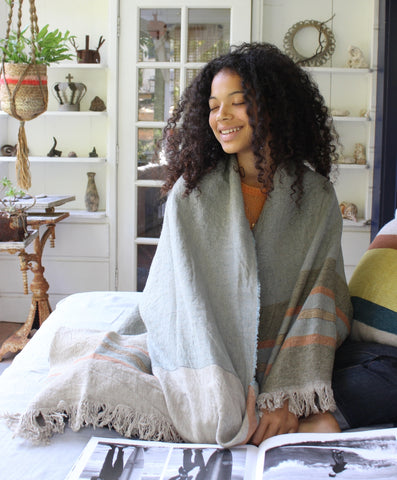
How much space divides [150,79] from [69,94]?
21.6 inches

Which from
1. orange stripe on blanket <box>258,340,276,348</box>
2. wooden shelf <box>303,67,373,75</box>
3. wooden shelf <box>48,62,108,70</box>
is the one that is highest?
wooden shelf <box>48,62,108,70</box>

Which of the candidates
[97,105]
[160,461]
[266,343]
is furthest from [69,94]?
[160,461]

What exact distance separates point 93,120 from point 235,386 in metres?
3.09

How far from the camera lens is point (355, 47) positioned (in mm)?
3697

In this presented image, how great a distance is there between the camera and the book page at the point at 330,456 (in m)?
1.01

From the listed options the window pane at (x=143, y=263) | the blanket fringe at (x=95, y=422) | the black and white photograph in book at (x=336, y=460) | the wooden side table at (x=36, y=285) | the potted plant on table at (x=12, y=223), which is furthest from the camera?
the window pane at (x=143, y=263)

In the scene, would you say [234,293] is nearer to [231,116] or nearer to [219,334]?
[219,334]

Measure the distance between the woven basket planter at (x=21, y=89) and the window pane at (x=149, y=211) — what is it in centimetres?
122

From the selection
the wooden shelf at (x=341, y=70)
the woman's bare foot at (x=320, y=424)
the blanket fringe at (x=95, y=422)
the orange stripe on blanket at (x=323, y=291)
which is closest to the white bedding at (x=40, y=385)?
the blanket fringe at (x=95, y=422)

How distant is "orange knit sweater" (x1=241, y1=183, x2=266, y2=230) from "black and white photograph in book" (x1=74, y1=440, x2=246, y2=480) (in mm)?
610

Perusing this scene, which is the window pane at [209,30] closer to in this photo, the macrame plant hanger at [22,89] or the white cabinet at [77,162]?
the white cabinet at [77,162]

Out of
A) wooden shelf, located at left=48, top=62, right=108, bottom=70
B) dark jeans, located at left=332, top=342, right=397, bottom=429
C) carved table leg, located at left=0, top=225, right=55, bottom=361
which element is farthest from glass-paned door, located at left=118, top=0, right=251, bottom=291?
dark jeans, located at left=332, top=342, right=397, bottom=429

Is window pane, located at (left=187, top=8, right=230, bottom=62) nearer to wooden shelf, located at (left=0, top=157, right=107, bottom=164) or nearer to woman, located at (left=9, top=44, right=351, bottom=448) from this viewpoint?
wooden shelf, located at (left=0, top=157, right=107, bottom=164)

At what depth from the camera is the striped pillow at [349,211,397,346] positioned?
1.48 metres
